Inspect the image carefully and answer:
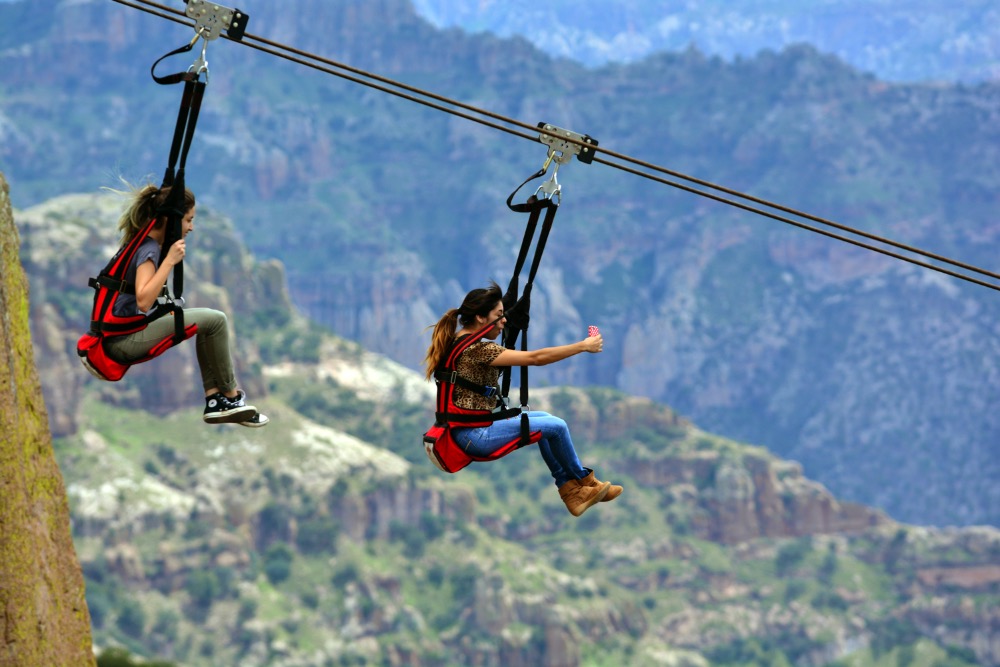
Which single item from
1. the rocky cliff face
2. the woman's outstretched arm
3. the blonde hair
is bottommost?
the rocky cliff face

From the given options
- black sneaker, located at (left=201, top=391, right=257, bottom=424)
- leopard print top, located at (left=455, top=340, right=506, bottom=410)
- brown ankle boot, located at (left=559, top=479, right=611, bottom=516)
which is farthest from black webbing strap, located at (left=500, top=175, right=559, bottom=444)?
black sneaker, located at (left=201, top=391, right=257, bottom=424)

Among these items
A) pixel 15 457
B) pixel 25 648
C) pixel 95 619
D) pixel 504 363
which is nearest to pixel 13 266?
pixel 15 457

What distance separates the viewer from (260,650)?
19462cm

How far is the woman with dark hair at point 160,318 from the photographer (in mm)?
16734

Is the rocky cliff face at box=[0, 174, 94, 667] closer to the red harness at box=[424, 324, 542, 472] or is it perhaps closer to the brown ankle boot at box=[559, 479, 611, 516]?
the red harness at box=[424, 324, 542, 472]

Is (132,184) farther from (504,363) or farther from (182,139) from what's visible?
(504,363)

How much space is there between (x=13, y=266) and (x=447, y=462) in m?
5.56

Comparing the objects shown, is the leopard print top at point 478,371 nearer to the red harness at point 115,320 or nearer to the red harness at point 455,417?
the red harness at point 455,417

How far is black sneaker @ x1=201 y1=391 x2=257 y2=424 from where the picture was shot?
1742cm

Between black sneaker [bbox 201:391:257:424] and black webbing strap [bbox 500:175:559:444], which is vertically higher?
black webbing strap [bbox 500:175:559:444]

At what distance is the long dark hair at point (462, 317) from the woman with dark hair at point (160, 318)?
71.3 inches

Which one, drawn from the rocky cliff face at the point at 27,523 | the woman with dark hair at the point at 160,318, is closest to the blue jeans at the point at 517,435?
the woman with dark hair at the point at 160,318

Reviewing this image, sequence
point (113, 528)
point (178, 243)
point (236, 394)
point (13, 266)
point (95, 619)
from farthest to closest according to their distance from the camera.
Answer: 1. point (113, 528)
2. point (95, 619)
3. point (13, 266)
4. point (236, 394)
5. point (178, 243)

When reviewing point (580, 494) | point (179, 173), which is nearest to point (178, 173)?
point (179, 173)
